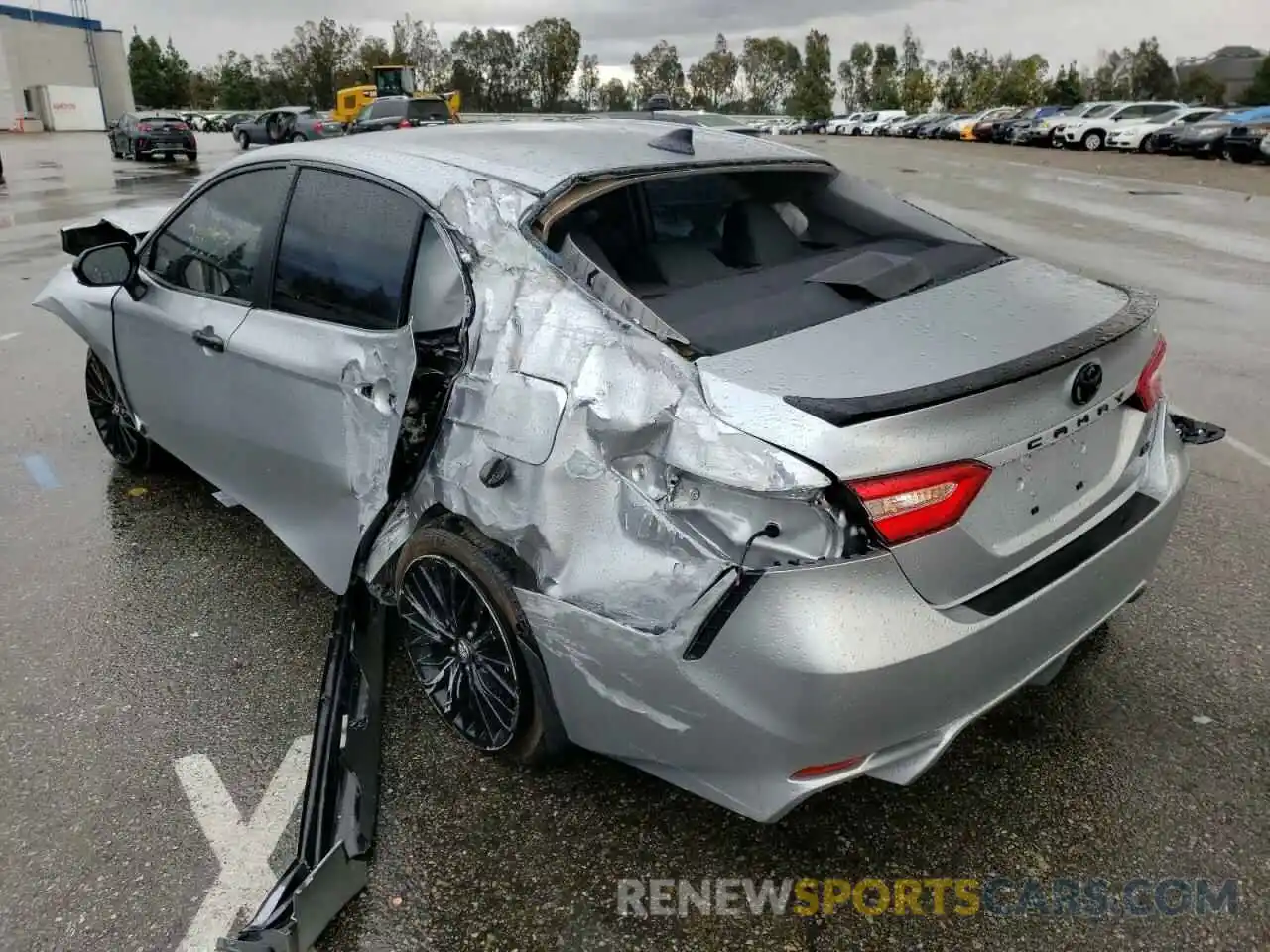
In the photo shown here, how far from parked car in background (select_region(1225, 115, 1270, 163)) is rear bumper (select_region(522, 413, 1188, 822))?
29415 mm

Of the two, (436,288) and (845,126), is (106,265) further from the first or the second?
(845,126)

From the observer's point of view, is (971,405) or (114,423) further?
(114,423)

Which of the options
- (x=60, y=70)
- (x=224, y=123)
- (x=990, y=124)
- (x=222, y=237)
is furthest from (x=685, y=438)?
(x=60, y=70)

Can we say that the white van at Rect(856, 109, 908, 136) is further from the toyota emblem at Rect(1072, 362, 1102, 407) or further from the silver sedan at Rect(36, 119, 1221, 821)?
the toyota emblem at Rect(1072, 362, 1102, 407)

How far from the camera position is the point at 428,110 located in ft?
92.5

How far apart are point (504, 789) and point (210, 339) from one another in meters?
1.95

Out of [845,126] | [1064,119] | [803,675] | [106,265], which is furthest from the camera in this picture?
[845,126]

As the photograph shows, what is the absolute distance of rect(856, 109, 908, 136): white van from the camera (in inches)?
2410

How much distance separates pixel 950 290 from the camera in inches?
103

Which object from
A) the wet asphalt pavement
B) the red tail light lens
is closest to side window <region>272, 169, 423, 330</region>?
the wet asphalt pavement

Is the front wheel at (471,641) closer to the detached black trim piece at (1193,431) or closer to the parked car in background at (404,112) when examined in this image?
the detached black trim piece at (1193,431)

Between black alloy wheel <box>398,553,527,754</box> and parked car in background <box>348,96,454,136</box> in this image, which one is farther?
parked car in background <box>348,96,454,136</box>

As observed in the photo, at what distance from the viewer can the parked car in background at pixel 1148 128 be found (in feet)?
102

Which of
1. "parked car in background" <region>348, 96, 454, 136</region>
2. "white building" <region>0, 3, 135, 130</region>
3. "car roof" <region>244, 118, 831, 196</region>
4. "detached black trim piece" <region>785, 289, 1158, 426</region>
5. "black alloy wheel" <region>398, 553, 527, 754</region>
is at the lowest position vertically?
"black alloy wheel" <region>398, 553, 527, 754</region>
